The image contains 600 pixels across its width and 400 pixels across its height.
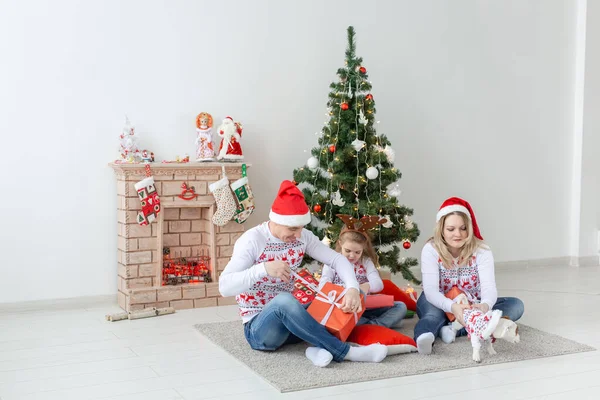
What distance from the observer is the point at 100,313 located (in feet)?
14.1

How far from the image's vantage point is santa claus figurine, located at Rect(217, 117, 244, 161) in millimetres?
4562

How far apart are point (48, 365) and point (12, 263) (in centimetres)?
133

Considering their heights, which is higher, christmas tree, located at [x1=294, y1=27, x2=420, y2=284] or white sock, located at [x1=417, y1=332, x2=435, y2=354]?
christmas tree, located at [x1=294, y1=27, x2=420, y2=284]

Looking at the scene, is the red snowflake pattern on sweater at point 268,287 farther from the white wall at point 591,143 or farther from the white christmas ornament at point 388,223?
the white wall at point 591,143

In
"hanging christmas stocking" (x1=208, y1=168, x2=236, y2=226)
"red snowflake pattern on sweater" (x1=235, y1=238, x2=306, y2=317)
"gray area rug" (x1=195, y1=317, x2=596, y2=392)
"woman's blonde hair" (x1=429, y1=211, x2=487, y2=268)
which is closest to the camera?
"gray area rug" (x1=195, y1=317, x2=596, y2=392)

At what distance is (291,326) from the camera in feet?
10.2

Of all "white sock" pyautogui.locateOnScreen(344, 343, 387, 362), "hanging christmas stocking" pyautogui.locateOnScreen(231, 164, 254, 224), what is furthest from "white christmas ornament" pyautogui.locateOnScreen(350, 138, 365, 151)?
"white sock" pyautogui.locateOnScreen(344, 343, 387, 362)

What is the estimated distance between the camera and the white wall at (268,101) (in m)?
4.37

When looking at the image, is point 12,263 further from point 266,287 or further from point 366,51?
point 366,51

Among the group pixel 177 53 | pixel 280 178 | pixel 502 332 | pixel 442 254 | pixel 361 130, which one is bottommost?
pixel 502 332

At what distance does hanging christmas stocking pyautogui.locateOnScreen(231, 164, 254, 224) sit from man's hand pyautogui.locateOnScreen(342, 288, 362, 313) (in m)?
1.50

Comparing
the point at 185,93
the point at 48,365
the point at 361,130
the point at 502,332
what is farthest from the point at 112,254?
the point at 502,332

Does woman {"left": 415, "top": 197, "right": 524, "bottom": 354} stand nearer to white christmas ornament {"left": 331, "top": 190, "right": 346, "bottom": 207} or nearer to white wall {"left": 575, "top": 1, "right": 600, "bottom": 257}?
white christmas ornament {"left": 331, "top": 190, "right": 346, "bottom": 207}

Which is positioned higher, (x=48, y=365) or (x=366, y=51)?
(x=366, y=51)
